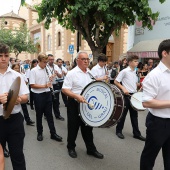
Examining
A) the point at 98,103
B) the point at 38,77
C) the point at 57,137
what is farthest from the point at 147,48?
the point at 98,103

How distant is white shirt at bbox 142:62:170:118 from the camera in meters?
2.18

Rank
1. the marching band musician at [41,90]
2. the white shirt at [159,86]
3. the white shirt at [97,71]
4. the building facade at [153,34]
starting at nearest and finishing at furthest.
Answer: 1. the white shirt at [159,86]
2. the marching band musician at [41,90]
3. the white shirt at [97,71]
4. the building facade at [153,34]

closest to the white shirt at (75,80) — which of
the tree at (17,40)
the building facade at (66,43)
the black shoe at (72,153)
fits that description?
the black shoe at (72,153)

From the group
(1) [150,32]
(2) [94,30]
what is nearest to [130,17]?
(2) [94,30]

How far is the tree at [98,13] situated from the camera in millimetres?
10148

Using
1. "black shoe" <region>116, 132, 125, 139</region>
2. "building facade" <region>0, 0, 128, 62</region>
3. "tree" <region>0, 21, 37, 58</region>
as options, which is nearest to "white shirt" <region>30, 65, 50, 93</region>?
"black shoe" <region>116, 132, 125, 139</region>

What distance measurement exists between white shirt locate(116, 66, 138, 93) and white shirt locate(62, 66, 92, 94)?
→ 4.33 ft

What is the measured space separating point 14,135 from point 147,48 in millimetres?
13068

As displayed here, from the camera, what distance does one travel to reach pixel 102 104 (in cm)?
299

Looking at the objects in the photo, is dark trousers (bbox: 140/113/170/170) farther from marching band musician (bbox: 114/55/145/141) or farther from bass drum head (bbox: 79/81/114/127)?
marching band musician (bbox: 114/55/145/141)

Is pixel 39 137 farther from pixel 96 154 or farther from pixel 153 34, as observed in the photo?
pixel 153 34

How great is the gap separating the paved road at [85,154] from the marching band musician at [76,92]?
171 mm

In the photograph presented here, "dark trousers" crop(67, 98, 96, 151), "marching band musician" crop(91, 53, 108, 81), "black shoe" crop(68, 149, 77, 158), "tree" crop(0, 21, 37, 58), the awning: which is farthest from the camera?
"tree" crop(0, 21, 37, 58)

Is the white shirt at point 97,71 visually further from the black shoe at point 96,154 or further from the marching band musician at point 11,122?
the marching band musician at point 11,122
